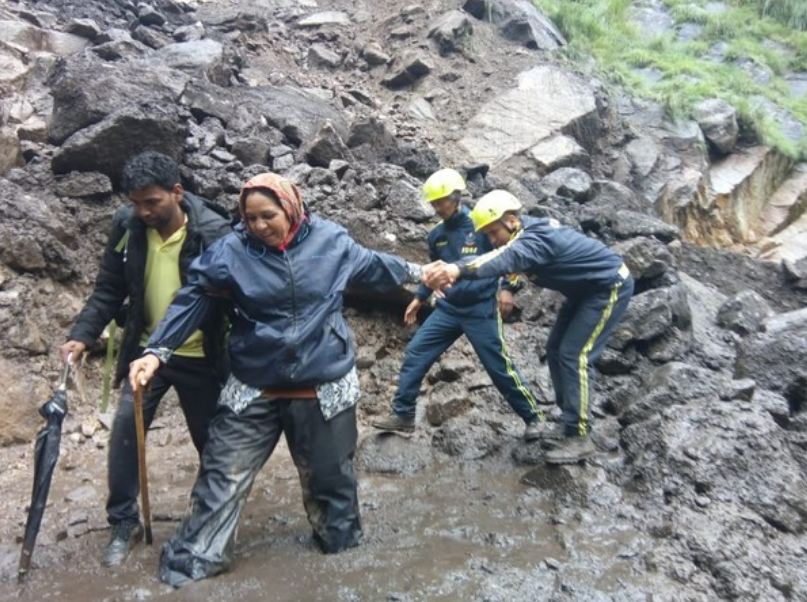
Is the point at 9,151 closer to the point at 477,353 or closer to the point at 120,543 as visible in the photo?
the point at 120,543

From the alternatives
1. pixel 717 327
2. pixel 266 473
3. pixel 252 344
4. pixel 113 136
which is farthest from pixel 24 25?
pixel 717 327

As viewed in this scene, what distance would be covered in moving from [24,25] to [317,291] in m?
8.65

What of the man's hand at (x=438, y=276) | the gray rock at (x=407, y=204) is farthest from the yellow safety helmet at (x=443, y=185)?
the gray rock at (x=407, y=204)

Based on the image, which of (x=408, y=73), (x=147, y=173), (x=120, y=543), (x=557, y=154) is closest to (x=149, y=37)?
(x=408, y=73)

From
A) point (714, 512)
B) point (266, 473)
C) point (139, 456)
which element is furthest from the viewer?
point (266, 473)

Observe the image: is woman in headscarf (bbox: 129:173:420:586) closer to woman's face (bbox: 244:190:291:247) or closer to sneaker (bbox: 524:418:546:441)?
woman's face (bbox: 244:190:291:247)

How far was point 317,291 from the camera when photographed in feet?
11.1

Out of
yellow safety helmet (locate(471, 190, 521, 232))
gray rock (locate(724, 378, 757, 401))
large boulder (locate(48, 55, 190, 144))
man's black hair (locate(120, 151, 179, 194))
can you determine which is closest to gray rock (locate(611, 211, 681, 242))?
gray rock (locate(724, 378, 757, 401))

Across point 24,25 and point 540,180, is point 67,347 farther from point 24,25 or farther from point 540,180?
point 24,25

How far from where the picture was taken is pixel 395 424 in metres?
5.30

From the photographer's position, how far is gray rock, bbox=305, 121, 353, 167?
25.5 feet

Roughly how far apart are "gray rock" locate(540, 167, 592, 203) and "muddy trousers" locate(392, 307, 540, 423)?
415cm

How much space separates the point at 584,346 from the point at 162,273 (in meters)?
2.74

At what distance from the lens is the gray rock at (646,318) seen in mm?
6438
